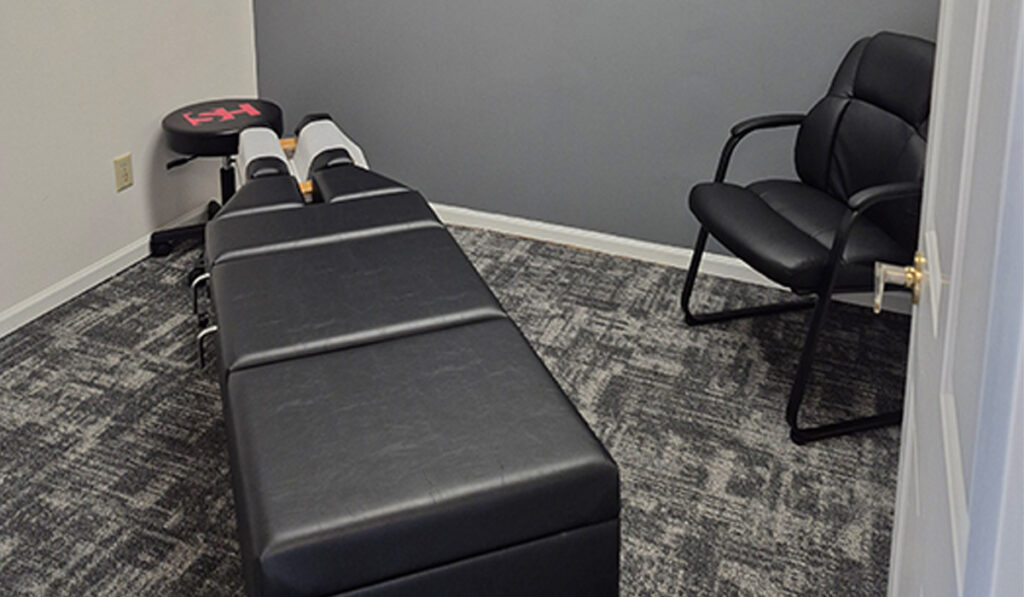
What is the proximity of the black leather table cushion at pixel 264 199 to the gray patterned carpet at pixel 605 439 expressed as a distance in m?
0.53

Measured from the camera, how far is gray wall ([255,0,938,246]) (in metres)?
3.05

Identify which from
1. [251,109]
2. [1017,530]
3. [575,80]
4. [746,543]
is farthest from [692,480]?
[251,109]

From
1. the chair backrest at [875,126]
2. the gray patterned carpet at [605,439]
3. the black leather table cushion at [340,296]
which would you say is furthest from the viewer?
the chair backrest at [875,126]

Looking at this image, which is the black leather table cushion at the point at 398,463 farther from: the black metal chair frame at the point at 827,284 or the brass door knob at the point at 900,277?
the black metal chair frame at the point at 827,284

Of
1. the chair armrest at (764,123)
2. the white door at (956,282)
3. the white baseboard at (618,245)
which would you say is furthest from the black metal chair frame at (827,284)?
the white door at (956,282)

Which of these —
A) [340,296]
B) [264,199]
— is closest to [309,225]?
[264,199]

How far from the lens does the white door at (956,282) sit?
0.71 metres

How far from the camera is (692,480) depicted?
2344 millimetres

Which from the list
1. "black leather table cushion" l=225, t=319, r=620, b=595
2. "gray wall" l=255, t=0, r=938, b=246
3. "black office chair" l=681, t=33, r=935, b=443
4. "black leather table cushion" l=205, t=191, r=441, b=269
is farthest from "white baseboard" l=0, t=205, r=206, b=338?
"black office chair" l=681, t=33, r=935, b=443

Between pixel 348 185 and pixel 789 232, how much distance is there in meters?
1.13

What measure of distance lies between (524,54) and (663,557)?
1.89 metres

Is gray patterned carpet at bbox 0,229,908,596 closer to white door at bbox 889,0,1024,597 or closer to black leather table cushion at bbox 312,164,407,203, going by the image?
black leather table cushion at bbox 312,164,407,203

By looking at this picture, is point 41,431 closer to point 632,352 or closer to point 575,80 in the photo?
point 632,352

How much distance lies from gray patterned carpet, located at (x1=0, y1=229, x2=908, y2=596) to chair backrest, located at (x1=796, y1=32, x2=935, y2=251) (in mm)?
465
